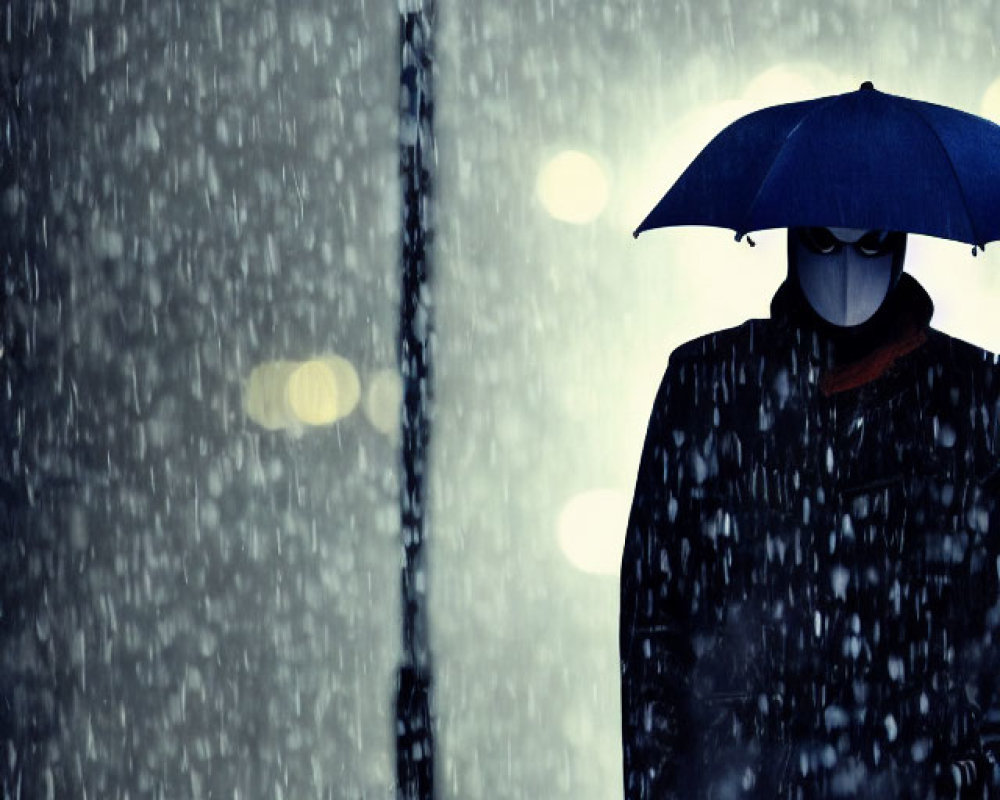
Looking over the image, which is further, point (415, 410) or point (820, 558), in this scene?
point (415, 410)

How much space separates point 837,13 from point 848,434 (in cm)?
192

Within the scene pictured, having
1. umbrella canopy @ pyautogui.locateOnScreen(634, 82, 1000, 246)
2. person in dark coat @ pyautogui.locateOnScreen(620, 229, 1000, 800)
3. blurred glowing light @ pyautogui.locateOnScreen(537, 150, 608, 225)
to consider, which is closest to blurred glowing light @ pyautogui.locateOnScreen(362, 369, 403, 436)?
blurred glowing light @ pyautogui.locateOnScreen(537, 150, 608, 225)

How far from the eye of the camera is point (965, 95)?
413 centimetres

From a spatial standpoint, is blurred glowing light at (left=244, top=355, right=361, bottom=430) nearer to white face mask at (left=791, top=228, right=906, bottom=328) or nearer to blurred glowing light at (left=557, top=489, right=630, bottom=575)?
blurred glowing light at (left=557, top=489, right=630, bottom=575)

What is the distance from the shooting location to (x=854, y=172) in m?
2.71

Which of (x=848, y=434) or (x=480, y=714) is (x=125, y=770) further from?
(x=848, y=434)

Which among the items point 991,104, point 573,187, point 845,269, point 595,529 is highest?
point 991,104

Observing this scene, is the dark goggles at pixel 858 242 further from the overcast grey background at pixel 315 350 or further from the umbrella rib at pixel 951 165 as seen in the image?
the overcast grey background at pixel 315 350

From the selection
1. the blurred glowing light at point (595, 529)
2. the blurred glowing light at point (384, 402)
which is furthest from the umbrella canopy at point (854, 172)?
the blurred glowing light at point (384, 402)

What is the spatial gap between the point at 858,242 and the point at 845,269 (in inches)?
2.4

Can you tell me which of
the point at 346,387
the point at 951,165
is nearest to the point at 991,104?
the point at 951,165

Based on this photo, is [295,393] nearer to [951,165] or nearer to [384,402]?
[384,402]

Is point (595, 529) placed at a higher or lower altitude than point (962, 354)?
lower

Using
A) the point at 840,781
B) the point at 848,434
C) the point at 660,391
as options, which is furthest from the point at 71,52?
the point at 840,781
